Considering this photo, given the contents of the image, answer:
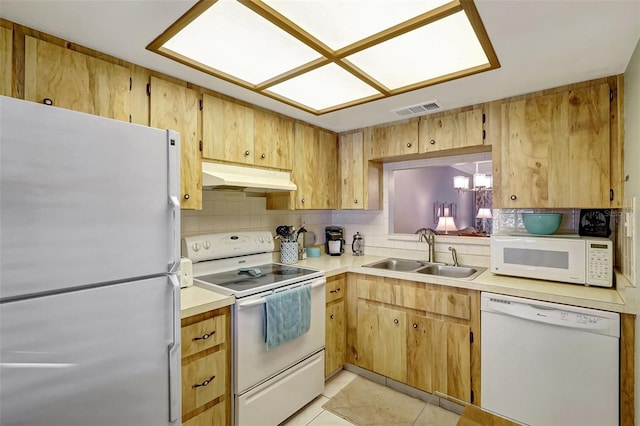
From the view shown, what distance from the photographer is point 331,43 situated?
1.53 meters

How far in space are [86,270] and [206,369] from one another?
904 mm

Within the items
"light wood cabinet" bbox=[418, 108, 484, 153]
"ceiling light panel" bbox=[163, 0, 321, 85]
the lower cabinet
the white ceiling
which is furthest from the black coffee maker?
"ceiling light panel" bbox=[163, 0, 321, 85]

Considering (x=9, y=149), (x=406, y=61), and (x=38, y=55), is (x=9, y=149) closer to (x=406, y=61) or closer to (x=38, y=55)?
(x=38, y=55)

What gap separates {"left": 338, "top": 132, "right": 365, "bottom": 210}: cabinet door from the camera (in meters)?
3.09

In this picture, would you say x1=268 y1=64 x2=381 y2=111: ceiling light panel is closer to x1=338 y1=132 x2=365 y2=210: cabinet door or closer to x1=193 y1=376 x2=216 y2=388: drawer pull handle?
x1=338 y1=132 x2=365 y2=210: cabinet door

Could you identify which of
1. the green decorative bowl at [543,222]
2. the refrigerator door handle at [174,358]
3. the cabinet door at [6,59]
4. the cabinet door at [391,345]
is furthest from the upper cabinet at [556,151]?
the cabinet door at [6,59]

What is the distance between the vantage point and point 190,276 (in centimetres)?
202

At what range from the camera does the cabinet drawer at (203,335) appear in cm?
159

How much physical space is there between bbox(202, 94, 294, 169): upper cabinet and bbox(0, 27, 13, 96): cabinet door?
92 cm

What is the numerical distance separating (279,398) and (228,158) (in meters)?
1.69

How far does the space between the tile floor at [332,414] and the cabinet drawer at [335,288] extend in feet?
2.31

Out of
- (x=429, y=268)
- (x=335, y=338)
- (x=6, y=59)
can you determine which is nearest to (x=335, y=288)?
(x=335, y=338)

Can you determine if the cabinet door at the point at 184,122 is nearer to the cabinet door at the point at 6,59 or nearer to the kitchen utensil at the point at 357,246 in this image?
the cabinet door at the point at 6,59

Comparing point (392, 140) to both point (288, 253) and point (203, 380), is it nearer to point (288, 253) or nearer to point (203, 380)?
point (288, 253)
